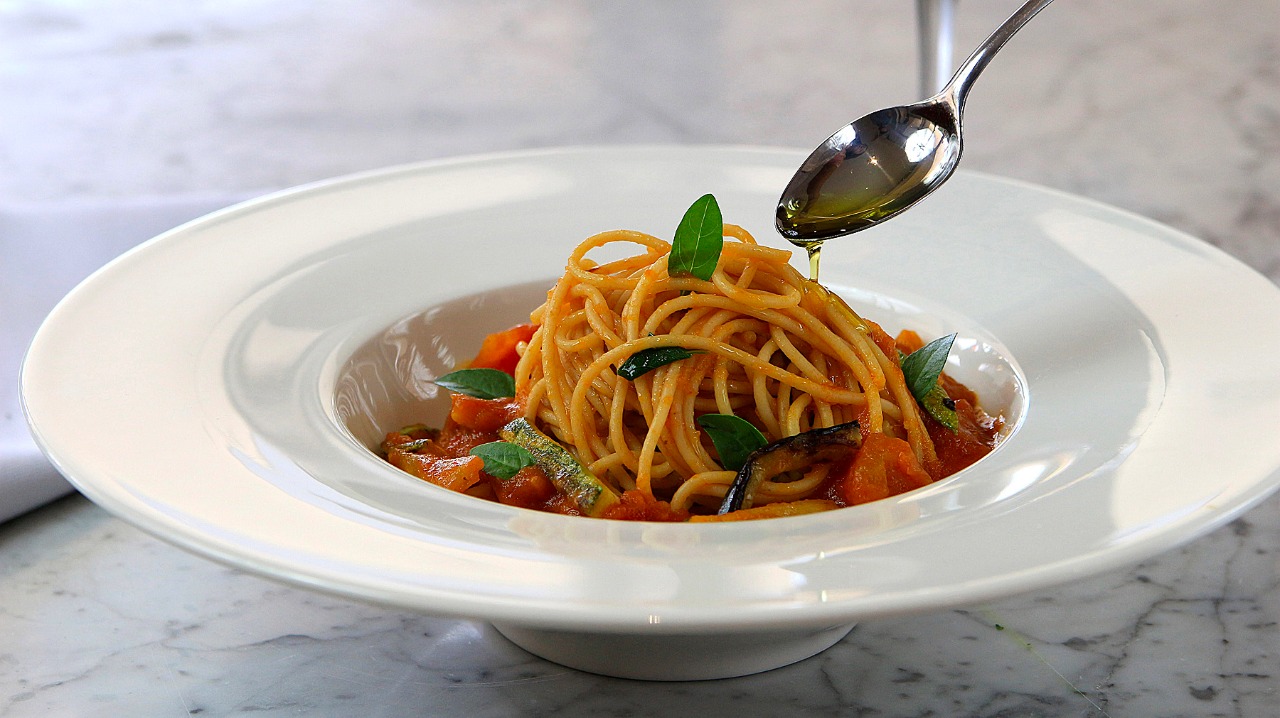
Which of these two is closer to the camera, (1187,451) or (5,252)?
(1187,451)

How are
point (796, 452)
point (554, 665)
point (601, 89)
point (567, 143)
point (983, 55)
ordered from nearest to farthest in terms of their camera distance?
1. point (554, 665)
2. point (796, 452)
3. point (983, 55)
4. point (567, 143)
5. point (601, 89)

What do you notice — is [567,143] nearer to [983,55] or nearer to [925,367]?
[983,55]

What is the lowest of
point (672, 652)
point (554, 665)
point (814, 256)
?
point (554, 665)

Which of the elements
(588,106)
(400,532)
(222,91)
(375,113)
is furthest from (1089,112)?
(400,532)

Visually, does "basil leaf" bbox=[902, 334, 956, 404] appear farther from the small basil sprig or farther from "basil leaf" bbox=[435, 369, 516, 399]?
"basil leaf" bbox=[435, 369, 516, 399]

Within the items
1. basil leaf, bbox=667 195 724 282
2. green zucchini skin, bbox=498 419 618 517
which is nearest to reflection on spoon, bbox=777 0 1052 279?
basil leaf, bbox=667 195 724 282

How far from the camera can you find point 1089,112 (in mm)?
7207

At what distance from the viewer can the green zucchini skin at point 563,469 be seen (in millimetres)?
3092

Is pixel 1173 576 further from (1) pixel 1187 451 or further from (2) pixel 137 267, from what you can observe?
(2) pixel 137 267

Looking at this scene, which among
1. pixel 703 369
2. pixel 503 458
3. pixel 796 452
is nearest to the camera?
pixel 796 452

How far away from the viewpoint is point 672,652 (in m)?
2.64

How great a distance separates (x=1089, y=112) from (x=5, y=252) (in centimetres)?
567

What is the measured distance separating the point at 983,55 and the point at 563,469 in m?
1.65

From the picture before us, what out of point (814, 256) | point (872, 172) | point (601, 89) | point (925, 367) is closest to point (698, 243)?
point (814, 256)
